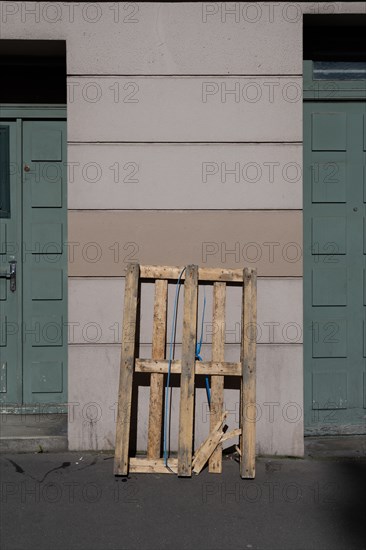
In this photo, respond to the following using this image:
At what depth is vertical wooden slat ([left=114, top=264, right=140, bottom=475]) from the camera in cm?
532

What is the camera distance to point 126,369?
536 cm

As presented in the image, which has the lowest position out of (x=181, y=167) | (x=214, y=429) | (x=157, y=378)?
(x=214, y=429)

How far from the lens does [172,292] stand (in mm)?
5746

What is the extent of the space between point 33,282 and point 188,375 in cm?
200

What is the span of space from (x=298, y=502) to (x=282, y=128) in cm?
289

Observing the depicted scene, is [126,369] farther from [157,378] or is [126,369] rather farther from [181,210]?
[181,210]

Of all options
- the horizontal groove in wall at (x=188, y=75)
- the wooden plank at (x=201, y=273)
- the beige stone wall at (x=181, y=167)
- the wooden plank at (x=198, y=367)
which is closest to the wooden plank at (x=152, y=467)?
the beige stone wall at (x=181, y=167)

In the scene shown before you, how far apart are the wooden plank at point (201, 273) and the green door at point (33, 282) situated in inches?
52.1

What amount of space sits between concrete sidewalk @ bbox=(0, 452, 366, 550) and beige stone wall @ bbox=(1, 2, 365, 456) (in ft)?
1.37

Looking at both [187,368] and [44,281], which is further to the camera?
[44,281]

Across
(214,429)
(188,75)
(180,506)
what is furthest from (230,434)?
(188,75)

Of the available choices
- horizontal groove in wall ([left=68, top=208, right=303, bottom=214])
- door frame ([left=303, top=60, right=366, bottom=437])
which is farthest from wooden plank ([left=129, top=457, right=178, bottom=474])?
horizontal groove in wall ([left=68, top=208, right=303, bottom=214])

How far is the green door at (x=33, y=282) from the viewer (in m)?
6.50

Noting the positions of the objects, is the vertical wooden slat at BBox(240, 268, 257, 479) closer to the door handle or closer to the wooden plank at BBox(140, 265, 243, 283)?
the wooden plank at BBox(140, 265, 243, 283)
